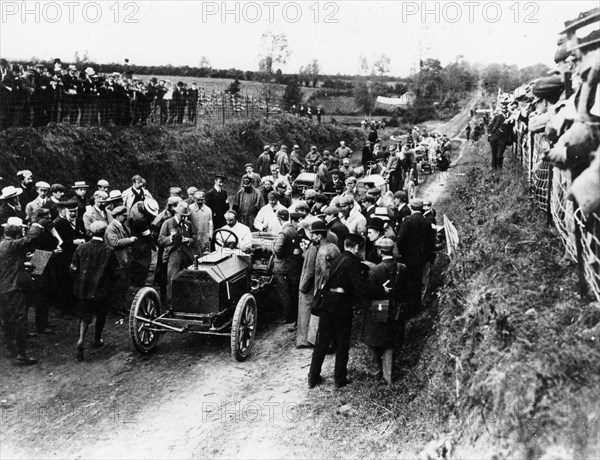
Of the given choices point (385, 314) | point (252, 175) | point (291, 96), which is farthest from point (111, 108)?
point (291, 96)

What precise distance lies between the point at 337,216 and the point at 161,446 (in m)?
4.66

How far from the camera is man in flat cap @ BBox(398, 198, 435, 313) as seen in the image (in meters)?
8.74

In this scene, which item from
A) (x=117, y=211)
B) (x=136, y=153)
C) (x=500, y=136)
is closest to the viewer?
(x=117, y=211)

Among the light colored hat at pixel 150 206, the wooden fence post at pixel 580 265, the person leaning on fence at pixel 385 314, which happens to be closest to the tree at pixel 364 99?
the light colored hat at pixel 150 206

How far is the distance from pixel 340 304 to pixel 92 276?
3.81m

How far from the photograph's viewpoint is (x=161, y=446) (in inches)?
244

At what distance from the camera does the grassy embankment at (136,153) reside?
14.6 meters

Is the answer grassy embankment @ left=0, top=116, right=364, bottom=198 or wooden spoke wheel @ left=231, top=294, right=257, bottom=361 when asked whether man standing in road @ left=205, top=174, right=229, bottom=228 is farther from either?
grassy embankment @ left=0, top=116, right=364, bottom=198

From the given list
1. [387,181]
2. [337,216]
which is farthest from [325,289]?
[387,181]

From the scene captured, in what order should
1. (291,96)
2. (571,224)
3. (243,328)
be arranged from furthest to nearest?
(291,96) < (243,328) < (571,224)

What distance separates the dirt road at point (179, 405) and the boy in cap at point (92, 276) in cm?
65

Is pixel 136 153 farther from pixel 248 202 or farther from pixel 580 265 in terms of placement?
pixel 580 265

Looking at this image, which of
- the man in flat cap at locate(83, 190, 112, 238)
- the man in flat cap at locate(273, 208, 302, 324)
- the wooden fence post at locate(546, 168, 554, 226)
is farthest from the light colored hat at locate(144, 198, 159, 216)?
the wooden fence post at locate(546, 168, 554, 226)

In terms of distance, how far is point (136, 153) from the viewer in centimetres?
1791
